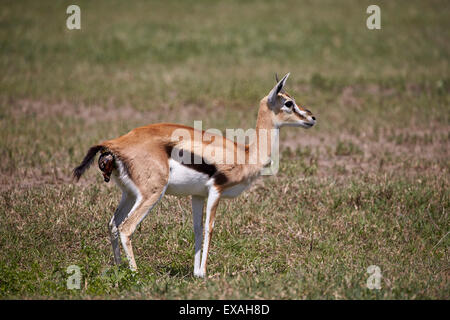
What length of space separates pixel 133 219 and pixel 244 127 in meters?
6.13

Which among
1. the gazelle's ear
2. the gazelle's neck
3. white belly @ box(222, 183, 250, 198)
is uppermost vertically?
the gazelle's ear

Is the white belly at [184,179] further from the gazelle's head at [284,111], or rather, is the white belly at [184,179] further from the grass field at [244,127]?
the gazelle's head at [284,111]

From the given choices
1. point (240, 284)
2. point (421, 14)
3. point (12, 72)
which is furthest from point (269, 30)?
point (240, 284)

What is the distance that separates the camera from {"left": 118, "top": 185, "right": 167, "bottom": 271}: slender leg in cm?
594

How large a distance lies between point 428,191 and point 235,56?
10.5 metres

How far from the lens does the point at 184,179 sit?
609cm

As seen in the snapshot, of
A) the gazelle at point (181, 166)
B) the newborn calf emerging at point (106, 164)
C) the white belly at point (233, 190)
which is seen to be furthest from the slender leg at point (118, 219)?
the white belly at point (233, 190)

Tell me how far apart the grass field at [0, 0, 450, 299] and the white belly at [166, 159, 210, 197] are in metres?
0.90

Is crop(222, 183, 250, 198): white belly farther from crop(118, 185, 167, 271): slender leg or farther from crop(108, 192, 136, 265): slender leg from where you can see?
crop(108, 192, 136, 265): slender leg

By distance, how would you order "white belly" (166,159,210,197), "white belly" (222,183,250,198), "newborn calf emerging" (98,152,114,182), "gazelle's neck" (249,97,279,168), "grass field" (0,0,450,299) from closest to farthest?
"newborn calf emerging" (98,152,114,182), "white belly" (166,159,210,197), "grass field" (0,0,450,299), "white belly" (222,183,250,198), "gazelle's neck" (249,97,279,168)

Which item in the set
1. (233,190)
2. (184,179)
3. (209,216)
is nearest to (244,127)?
(233,190)

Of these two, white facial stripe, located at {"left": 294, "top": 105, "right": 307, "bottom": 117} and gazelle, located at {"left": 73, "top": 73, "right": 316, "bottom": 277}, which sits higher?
white facial stripe, located at {"left": 294, "top": 105, "right": 307, "bottom": 117}

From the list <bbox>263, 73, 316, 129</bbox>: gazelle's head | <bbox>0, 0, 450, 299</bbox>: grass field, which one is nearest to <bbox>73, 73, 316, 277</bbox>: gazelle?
<bbox>263, 73, 316, 129</bbox>: gazelle's head

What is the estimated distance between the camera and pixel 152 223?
24.3 feet
